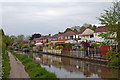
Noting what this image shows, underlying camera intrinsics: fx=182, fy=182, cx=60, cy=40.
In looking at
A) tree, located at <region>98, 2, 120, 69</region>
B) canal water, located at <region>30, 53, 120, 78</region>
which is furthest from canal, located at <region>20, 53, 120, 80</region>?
tree, located at <region>98, 2, 120, 69</region>

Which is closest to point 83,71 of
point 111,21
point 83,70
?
point 83,70

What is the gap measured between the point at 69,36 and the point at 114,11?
67.6 meters

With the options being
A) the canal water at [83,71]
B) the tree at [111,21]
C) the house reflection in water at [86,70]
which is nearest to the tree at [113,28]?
the tree at [111,21]

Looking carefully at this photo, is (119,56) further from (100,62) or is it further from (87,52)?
(87,52)

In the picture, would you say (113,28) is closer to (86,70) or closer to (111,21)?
(111,21)

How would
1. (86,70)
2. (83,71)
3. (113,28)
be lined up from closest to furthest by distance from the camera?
(113,28) < (83,71) < (86,70)

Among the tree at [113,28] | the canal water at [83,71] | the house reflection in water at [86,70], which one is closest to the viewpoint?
the tree at [113,28]

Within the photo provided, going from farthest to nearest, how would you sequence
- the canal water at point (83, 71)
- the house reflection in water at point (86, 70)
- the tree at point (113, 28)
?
1. the house reflection in water at point (86, 70)
2. the canal water at point (83, 71)
3. the tree at point (113, 28)

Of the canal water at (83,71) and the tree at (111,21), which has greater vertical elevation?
the tree at (111,21)

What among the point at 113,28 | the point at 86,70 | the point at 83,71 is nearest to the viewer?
the point at 113,28

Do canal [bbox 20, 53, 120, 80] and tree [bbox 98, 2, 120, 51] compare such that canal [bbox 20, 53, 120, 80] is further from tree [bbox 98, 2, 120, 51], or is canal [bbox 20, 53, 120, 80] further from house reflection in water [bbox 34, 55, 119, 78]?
tree [bbox 98, 2, 120, 51]

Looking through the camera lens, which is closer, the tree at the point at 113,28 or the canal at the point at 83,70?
the tree at the point at 113,28

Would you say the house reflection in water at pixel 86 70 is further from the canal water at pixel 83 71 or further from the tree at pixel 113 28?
the tree at pixel 113 28

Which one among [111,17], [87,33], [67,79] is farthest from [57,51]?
[111,17]
